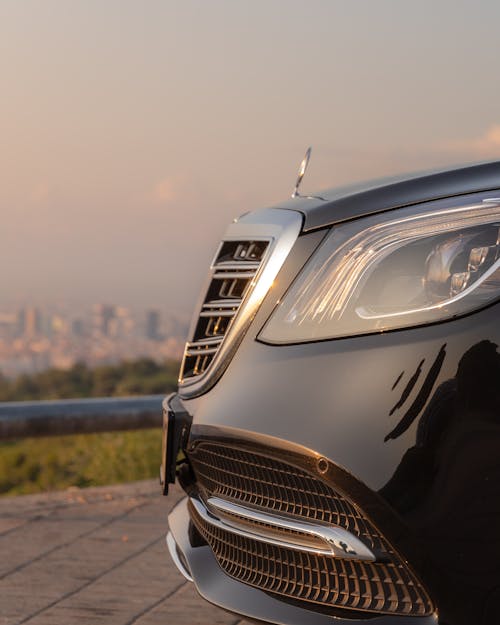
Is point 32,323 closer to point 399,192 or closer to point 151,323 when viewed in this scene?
point 151,323

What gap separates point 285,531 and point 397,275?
64cm

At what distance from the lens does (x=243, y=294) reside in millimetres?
2902

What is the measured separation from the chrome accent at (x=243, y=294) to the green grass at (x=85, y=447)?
2.80 feet

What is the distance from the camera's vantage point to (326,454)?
7.73 ft

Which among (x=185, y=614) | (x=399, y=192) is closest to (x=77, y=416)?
(x=185, y=614)

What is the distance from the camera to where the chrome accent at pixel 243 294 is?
2.78m

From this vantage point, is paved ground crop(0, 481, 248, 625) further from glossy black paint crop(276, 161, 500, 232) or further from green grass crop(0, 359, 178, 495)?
glossy black paint crop(276, 161, 500, 232)

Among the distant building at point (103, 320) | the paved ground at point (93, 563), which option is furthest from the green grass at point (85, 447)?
the distant building at point (103, 320)

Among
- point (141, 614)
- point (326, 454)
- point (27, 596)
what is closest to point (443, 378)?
point (326, 454)

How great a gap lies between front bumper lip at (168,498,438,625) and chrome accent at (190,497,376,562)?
137 mm

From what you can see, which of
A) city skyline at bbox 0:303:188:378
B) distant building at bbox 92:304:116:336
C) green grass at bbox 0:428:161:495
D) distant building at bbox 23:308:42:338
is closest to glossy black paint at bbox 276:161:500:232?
green grass at bbox 0:428:161:495

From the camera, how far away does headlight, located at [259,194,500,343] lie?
2.34 metres

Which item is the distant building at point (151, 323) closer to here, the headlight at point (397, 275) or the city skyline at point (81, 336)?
the city skyline at point (81, 336)

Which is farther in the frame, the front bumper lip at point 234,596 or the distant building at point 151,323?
the distant building at point 151,323
